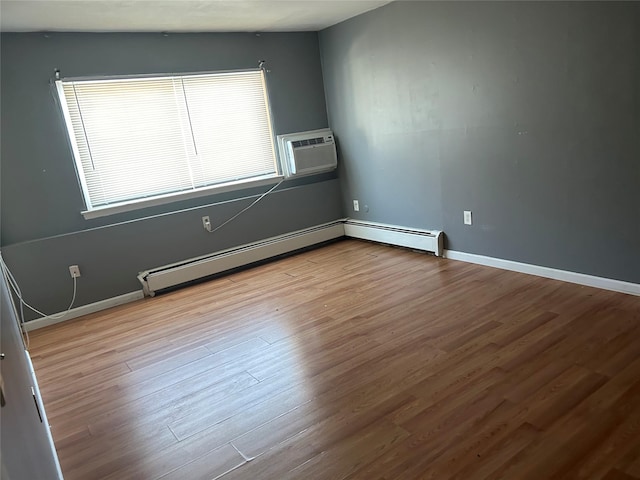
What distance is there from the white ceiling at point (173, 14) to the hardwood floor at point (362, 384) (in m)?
2.22

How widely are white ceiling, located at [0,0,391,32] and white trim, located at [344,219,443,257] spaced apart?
200 cm

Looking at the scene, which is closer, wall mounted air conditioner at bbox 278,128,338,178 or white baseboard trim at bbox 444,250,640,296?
white baseboard trim at bbox 444,250,640,296

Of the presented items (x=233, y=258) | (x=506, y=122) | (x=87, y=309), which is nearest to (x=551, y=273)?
(x=506, y=122)

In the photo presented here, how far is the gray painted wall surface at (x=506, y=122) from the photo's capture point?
2764 mm

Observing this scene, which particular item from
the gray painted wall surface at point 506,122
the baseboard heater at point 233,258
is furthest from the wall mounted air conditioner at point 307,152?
the baseboard heater at point 233,258

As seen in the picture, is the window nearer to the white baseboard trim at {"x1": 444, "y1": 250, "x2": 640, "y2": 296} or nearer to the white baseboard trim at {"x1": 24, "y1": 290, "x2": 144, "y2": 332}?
the white baseboard trim at {"x1": 24, "y1": 290, "x2": 144, "y2": 332}

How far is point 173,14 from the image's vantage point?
3455 mm

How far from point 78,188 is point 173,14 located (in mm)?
1585

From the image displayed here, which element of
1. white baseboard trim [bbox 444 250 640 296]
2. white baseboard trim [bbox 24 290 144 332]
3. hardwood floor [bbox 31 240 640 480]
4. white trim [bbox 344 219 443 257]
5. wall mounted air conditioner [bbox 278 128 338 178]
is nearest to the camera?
hardwood floor [bbox 31 240 640 480]

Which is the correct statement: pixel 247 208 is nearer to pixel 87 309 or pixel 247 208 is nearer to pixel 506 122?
pixel 87 309

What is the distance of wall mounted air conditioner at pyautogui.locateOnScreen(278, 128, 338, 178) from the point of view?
471 centimetres

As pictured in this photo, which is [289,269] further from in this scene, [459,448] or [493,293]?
[459,448]

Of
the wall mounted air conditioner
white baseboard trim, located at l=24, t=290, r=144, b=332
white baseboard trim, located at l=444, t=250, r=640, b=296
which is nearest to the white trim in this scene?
white baseboard trim, located at l=444, t=250, r=640, b=296

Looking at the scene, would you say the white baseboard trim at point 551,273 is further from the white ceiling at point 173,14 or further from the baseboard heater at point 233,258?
the white ceiling at point 173,14
